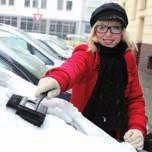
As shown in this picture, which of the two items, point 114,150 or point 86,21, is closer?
point 114,150

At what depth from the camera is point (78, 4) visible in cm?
6788

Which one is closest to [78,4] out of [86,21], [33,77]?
[86,21]

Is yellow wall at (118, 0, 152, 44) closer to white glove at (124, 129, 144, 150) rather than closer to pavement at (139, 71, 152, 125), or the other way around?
pavement at (139, 71, 152, 125)

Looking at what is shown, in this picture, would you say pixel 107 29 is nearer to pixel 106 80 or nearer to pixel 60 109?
pixel 106 80

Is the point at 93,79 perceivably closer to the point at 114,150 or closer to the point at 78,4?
the point at 114,150

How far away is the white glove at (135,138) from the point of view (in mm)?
2779

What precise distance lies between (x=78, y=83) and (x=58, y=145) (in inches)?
42.8

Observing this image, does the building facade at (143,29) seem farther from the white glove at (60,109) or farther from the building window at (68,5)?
the building window at (68,5)

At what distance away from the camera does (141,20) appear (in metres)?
26.6

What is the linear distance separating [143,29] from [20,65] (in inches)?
859

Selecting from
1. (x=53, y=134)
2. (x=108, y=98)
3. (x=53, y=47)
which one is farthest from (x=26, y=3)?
(x=53, y=134)

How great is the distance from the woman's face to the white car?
2.38 feet

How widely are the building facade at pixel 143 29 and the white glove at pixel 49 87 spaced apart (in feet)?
62.2

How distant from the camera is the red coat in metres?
3.00
